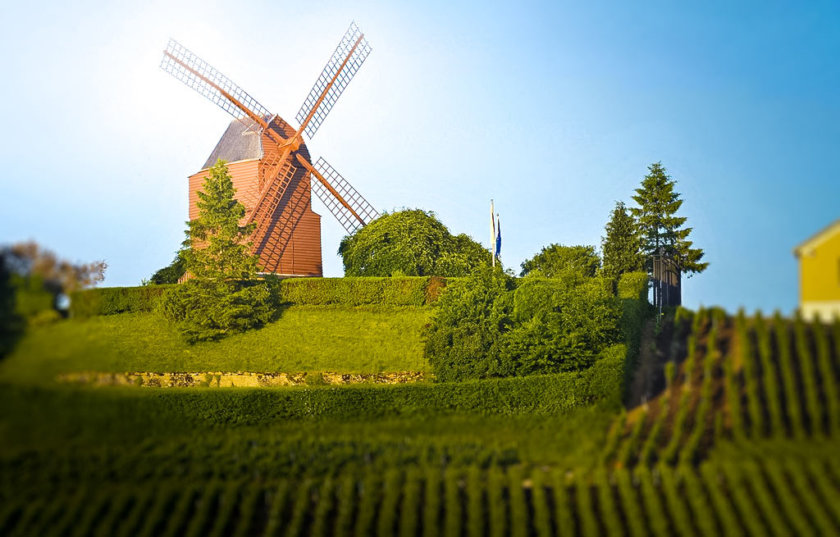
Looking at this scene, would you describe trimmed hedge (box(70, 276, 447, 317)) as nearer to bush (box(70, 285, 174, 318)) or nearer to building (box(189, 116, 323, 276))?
bush (box(70, 285, 174, 318))

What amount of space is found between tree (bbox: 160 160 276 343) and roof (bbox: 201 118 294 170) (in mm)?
6058

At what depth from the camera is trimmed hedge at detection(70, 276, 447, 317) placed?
39.8 metres

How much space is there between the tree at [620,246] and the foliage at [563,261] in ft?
4.42

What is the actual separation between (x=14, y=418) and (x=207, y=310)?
25.0m

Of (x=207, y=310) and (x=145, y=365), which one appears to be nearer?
(x=145, y=365)

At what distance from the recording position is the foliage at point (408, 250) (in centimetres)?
4484

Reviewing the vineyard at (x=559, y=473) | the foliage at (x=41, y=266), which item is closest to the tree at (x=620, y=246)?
the vineyard at (x=559, y=473)

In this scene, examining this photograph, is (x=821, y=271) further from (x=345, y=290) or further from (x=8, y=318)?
(x=345, y=290)

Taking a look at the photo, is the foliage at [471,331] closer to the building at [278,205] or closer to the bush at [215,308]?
the bush at [215,308]

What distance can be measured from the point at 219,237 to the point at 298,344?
21.3ft

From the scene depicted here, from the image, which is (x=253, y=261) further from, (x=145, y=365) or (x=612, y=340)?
(x=612, y=340)

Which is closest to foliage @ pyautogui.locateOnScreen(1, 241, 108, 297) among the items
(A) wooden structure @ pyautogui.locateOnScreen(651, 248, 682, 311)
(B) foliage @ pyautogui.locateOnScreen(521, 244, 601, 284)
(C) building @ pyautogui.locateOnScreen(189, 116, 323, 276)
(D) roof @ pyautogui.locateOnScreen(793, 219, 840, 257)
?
(D) roof @ pyautogui.locateOnScreen(793, 219, 840, 257)

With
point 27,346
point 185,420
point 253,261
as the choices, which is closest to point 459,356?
point 185,420

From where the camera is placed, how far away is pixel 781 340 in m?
11.6
